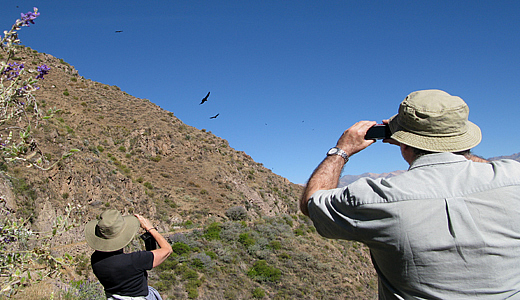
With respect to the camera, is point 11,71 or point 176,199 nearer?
point 11,71

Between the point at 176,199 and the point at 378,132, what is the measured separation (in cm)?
2612

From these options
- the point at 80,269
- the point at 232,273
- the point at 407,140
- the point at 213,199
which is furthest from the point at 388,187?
the point at 213,199

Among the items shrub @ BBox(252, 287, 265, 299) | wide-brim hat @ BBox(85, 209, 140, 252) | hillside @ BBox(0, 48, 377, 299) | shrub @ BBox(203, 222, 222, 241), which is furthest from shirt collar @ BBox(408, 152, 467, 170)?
shrub @ BBox(203, 222, 222, 241)

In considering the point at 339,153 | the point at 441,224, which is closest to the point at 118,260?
the point at 339,153

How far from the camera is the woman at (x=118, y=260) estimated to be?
361 cm

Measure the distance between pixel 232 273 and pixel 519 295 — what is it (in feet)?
63.0

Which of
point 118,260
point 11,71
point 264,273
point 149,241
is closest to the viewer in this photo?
point 11,71

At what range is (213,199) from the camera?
28688mm

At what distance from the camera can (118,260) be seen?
3.64 metres

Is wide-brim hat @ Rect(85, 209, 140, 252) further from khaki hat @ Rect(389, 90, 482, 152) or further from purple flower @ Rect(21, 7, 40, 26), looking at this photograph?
khaki hat @ Rect(389, 90, 482, 152)

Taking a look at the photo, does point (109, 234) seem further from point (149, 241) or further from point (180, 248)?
point (180, 248)

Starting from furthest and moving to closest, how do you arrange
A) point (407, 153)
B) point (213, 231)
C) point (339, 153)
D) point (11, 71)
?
point (213, 231), point (11, 71), point (339, 153), point (407, 153)

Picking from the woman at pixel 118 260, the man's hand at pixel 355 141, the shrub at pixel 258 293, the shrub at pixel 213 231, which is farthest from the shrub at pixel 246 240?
the man's hand at pixel 355 141

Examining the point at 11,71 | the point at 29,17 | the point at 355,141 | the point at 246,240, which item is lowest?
the point at 246,240
